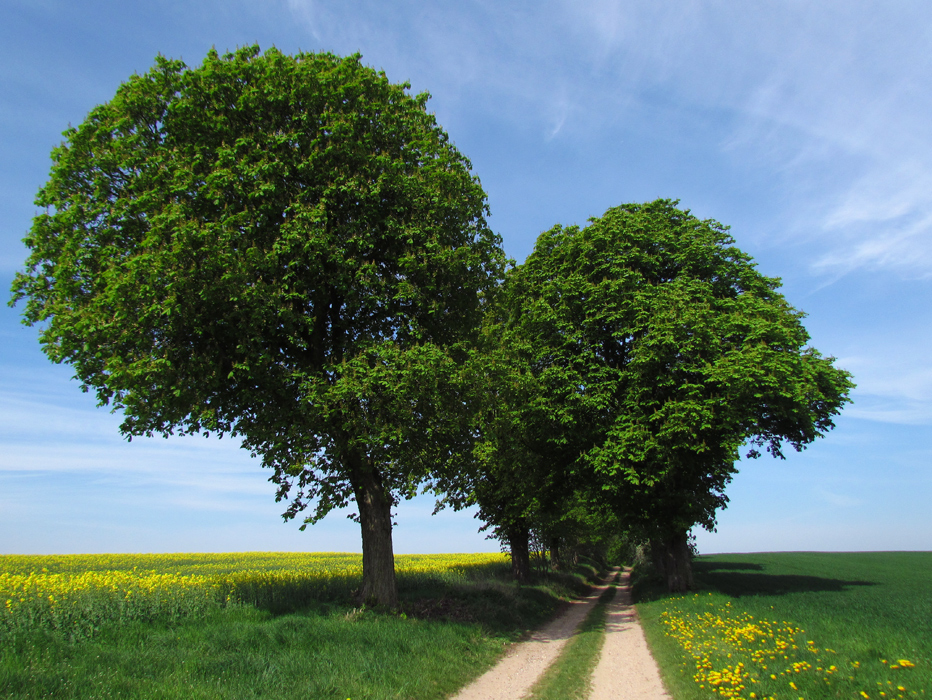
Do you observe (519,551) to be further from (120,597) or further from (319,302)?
(120,597)

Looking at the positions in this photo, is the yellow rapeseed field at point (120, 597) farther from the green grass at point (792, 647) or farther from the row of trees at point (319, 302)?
the green grass at point (792, 647)

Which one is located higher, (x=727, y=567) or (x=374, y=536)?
(x=374, y=536)

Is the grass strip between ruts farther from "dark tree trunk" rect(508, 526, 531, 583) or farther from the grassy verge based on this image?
"dark tree trunk" rect(508, 526, 531, 583)

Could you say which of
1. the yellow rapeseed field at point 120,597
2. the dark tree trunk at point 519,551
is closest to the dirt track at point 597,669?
the yellow rapeseed field at point 120,597

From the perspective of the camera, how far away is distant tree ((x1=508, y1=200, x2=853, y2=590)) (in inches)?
736

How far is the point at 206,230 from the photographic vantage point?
10.9 metres

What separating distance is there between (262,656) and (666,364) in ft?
54.6

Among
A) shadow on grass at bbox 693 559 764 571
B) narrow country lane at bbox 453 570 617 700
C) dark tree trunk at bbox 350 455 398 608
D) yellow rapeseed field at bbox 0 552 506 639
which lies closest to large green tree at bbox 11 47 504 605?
dark tree trunk at bbox 350 455 398 608

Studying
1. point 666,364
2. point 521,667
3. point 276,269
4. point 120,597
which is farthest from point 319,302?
point 666,364

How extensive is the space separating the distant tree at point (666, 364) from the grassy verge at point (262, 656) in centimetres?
920

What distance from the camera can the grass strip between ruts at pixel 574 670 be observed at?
30.1 feet

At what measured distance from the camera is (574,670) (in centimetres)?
1095

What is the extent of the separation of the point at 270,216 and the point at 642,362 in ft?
45.1

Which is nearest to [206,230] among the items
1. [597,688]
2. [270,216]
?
[270,216]
